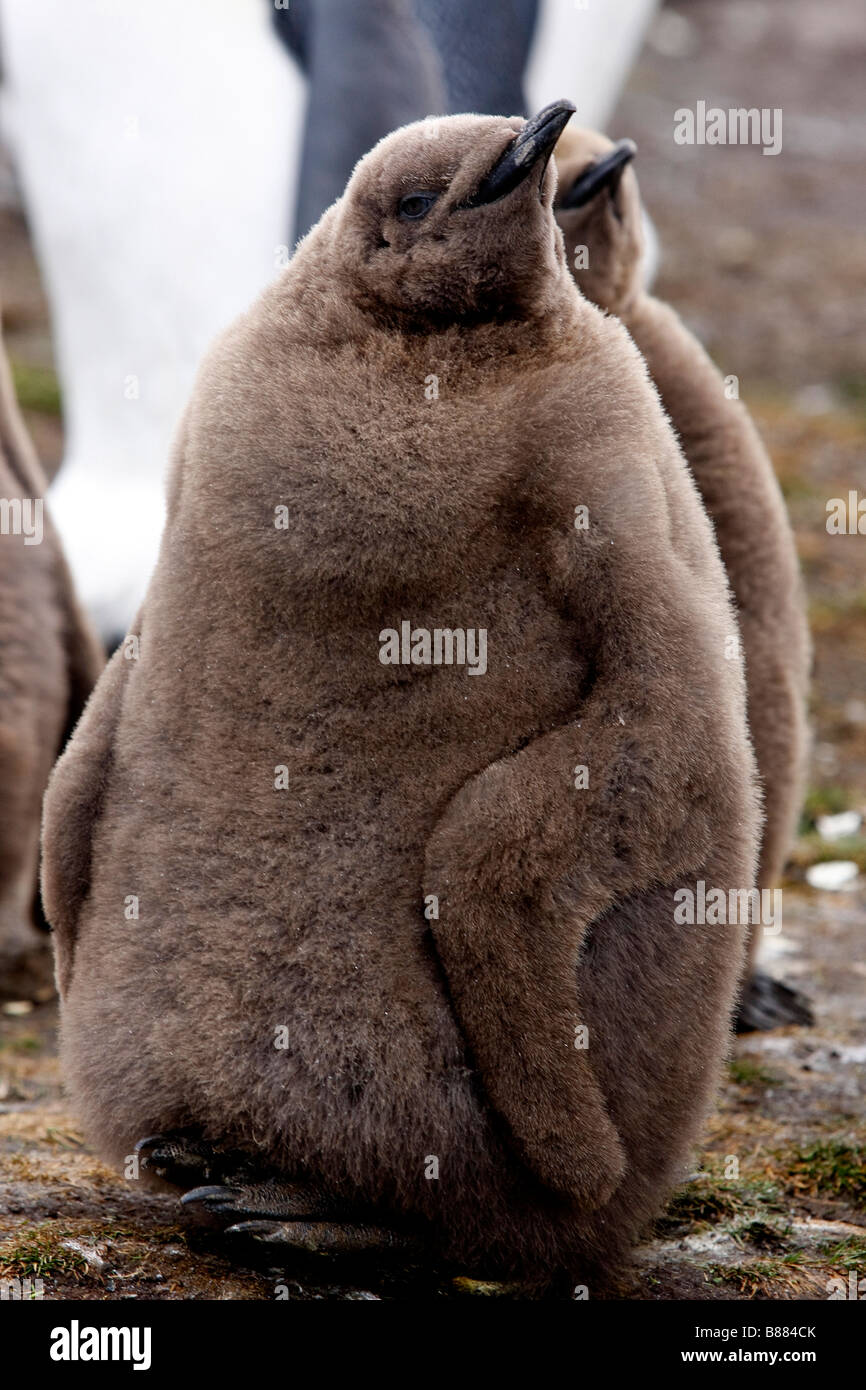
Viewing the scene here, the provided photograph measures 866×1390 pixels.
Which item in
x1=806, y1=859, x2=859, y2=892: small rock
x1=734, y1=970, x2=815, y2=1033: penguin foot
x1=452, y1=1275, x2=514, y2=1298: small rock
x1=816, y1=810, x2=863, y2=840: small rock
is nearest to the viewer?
x1=452, y1=1275, x2=514, y2=1298: small rock

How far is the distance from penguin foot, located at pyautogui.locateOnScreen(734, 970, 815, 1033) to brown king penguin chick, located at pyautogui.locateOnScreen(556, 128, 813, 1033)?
0.39 m

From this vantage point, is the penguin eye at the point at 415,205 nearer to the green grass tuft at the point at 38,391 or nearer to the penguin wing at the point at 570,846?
the penguin wing at the point at 570,846

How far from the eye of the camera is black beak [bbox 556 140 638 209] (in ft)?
8.34

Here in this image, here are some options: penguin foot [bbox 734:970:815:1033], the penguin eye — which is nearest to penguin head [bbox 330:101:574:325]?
the penguin eye

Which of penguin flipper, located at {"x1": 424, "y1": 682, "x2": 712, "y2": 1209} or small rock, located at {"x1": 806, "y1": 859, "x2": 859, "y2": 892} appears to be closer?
penguin flipper, located at {"x1": 424, "y1": 682, "x2": 712, "y2": 1209}

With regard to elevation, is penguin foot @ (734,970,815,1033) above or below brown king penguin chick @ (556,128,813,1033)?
below

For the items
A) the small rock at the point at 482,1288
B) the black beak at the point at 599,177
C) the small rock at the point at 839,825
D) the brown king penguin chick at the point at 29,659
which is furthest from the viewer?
the small rock at the point at 839,825

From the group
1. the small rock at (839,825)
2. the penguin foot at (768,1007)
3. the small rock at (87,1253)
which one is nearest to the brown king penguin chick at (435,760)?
the small rock at (87,1253)

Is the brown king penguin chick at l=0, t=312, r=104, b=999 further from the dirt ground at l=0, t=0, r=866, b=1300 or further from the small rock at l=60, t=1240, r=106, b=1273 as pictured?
the small rock at l=60, t=1240, r=106, b=1273

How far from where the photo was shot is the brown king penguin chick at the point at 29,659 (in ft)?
Result: 10.4

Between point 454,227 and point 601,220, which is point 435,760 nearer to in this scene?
point 454,227

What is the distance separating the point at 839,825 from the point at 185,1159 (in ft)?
9.37

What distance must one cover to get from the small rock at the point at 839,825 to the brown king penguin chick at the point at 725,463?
5.68 ft

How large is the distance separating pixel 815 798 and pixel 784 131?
338 inches
